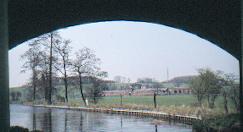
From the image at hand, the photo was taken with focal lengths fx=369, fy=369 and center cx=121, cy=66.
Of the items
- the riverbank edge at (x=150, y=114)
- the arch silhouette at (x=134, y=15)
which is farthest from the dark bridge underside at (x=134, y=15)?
the riverbank edge at (x=150, y=114)

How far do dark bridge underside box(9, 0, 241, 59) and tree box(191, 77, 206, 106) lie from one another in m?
20.7

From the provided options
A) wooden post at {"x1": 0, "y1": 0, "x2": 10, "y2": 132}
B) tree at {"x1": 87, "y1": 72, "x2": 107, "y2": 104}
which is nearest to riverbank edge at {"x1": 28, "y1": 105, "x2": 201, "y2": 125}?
tree at {"x1": 87, "y1": 72, "x2": 107, "y2": 104}

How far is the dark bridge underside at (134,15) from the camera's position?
14156 mm

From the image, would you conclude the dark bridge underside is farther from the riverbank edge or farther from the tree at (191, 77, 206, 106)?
the tree at (191, 77, 206, 106)

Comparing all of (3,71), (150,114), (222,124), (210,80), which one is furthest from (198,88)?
(3,71)

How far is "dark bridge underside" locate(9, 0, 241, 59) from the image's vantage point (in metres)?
14.2

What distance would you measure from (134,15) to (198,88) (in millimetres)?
24768

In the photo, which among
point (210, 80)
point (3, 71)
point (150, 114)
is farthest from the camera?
point (210, 80)

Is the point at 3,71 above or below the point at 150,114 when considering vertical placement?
above

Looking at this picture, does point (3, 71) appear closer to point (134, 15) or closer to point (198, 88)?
point (134, 15)

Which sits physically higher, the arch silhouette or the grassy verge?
the arch silhouette

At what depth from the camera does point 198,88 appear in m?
39.0

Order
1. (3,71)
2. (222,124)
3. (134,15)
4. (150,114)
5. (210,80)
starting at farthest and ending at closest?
(210,80) < (150,114) < (134,15) < (222,124) < (3,71)

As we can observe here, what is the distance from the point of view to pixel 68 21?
1566cm
